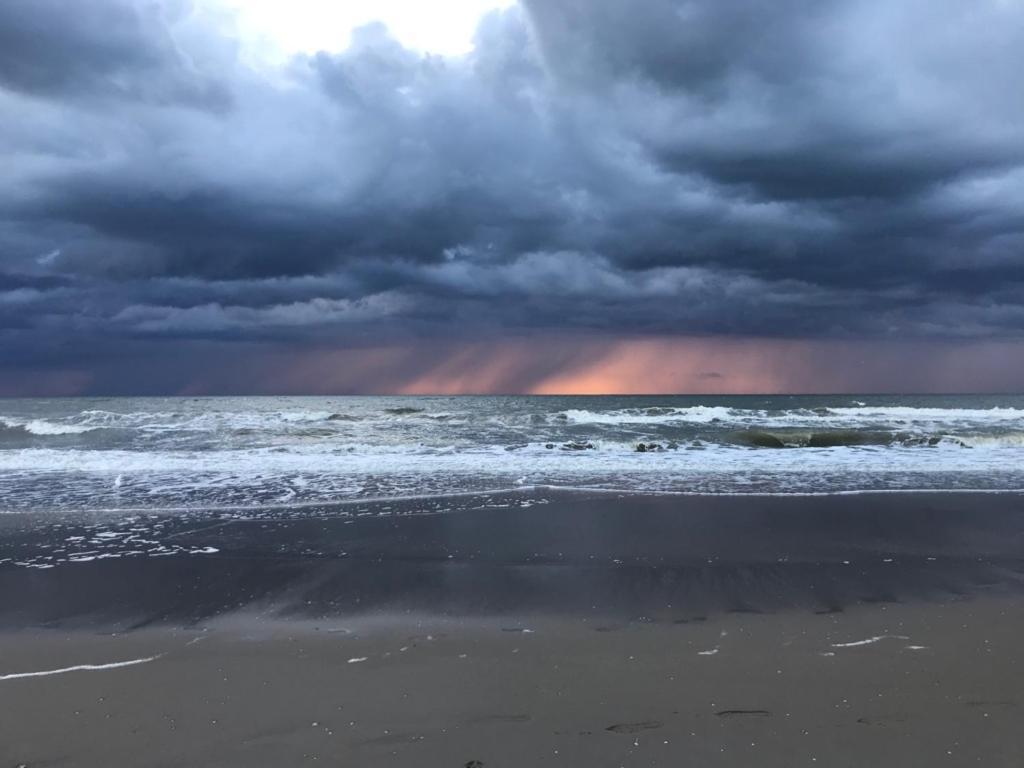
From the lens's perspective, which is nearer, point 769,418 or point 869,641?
point 869,641

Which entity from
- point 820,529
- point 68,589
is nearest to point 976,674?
point 820,529

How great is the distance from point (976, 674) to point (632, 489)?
819 cm

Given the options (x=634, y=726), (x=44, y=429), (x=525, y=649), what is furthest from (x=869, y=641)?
(x=44, y=429)

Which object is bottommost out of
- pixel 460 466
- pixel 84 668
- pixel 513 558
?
pixel 84 668

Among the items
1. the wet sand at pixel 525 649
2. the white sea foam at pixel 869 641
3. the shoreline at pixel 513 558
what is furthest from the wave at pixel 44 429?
the white sea foam at pixel 869 641

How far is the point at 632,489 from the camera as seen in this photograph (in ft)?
40.6

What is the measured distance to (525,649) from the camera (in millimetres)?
4781

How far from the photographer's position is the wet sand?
3.46 m

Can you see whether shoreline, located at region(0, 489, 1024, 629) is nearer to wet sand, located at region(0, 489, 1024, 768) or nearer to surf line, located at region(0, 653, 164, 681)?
wet sand, located at region(0, 489, 1024, 768)

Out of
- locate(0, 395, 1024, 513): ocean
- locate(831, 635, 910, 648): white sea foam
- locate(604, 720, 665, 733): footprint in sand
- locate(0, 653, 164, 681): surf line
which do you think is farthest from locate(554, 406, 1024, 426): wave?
locate(604, 720, 665, 733): footprint in sand

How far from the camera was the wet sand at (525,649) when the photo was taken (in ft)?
11.4

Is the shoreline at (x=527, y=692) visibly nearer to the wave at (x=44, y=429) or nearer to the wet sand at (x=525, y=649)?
the wet sand at (x=525, y=649)

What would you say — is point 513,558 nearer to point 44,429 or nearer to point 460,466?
point 460,466

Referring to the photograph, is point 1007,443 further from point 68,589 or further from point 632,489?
point 68,589
